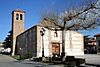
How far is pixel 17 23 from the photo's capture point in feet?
247

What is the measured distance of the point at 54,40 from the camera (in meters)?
56.7

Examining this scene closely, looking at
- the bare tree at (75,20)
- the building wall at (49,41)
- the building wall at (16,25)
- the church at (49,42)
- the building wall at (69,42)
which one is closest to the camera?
the bare tree at (75,20)

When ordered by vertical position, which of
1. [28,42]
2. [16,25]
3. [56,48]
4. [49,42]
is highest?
[16,25]

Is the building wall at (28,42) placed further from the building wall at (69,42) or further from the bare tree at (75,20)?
the bare tree at (75,20)

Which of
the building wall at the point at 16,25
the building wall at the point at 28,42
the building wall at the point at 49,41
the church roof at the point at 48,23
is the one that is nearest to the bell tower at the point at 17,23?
the building wall at the point at 16,25

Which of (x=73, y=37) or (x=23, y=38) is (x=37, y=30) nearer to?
(x=73, y=37)

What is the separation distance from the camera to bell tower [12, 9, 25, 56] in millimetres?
75250

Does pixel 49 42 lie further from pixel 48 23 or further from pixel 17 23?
pixel 17 23

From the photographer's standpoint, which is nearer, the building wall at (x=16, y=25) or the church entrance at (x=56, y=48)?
the church entrance at (x=56, y=48)

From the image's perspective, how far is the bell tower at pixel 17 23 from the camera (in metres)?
75.2

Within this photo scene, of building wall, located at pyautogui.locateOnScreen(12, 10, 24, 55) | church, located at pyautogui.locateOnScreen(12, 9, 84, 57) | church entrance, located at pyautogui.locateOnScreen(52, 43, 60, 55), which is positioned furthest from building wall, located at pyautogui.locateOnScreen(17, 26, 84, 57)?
building wall, located at pyautogui.locateOnScreen(12, 10, 24, 55)

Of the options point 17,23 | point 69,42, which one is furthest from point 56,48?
point 17,23

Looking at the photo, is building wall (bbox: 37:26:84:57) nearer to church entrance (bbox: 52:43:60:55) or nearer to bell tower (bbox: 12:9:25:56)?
church entrance (bbox: 52:43:60:55)

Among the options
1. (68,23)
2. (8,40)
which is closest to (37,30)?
(68,23)
